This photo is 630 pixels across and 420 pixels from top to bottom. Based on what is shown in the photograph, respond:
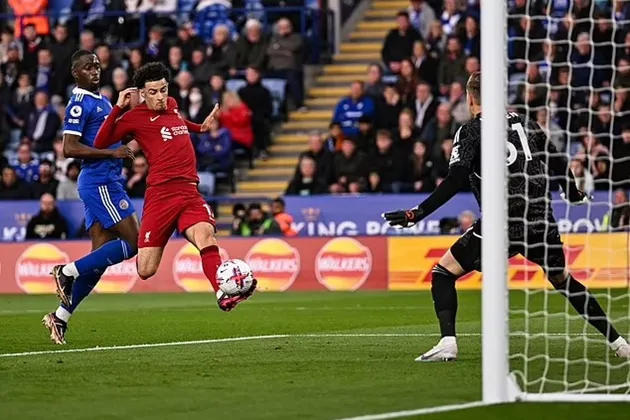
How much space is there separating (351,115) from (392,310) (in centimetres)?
893

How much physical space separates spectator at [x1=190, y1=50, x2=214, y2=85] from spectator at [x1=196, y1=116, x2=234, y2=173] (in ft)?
6.54

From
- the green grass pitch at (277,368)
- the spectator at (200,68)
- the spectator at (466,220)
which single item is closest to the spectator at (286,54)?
the spectator at (200,68)

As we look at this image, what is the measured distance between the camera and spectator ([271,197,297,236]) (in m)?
21.8

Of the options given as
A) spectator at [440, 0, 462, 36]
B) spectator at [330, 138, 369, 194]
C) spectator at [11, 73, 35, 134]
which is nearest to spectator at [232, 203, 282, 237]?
spectator at [330, 138, 369, 194]

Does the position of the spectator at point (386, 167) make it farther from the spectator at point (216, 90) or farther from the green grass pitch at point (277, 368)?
the green grass pitch at point (277, 368)

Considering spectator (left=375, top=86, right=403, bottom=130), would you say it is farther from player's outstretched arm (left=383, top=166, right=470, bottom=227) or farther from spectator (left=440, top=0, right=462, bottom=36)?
player's outstretched arm (left=383, top=166, right=470, bottom=227)

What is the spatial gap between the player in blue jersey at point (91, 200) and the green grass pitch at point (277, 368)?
0.42 metres

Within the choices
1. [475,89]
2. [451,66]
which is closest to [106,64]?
[451,66]

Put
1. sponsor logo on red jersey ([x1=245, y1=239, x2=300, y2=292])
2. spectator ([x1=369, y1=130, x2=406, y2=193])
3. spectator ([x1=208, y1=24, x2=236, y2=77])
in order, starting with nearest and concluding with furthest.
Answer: sponsor logo on red jersey ([x1=245, y1=239, x2=300, y2=292]), spectator ([x1=369, y1=130, x2=406, y2=193]), spectator ([x1=208, y1=24, x2=236, y2=77])

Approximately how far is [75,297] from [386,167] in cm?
1151

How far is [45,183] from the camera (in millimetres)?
24453

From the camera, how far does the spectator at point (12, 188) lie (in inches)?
957

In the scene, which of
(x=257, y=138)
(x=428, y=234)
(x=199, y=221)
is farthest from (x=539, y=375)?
(x=257, y=138)

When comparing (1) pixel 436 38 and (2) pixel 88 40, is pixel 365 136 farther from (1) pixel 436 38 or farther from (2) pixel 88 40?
(2) pixel 88 40
